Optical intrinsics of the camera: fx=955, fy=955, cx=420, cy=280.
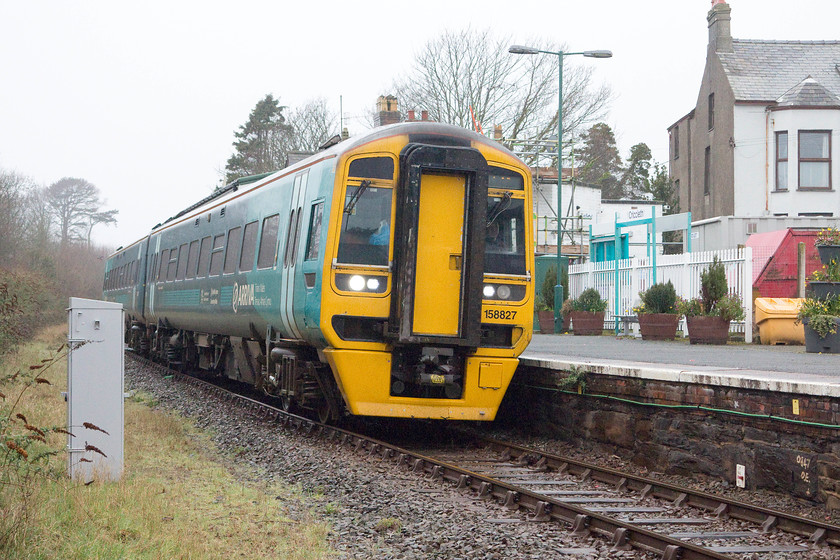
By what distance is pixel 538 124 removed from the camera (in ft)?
127

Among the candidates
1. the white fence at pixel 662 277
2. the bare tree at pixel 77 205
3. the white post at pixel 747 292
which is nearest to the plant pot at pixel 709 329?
the white post at pixel 747 292

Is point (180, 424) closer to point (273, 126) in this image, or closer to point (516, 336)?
point (516, 336)

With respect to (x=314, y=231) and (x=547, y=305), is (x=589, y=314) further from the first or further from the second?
(x=314, y=231)

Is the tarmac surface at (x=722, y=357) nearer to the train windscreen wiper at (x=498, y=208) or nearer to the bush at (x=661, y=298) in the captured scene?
the bush at (x=661, y=298)

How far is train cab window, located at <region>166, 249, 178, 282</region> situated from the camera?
1856 centimetres

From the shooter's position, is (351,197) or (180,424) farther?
(180,424)

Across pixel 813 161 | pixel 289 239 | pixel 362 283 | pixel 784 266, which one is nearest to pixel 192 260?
pixel 289 239

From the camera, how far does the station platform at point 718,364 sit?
7.37 metres

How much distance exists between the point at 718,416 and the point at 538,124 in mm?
31861

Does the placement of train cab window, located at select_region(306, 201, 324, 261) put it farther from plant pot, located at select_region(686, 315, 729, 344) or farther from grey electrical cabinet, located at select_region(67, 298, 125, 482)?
plant pot, located at select_region(686, 315, 729, 344)

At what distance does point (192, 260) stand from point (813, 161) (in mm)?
20731

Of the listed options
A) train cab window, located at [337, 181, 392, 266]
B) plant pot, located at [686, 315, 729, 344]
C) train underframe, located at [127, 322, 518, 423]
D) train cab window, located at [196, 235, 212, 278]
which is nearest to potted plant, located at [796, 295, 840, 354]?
plant pot, located at [686, 315, 729, 344]

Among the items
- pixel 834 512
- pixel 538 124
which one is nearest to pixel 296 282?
pixel 834 512

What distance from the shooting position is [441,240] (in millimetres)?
9391
